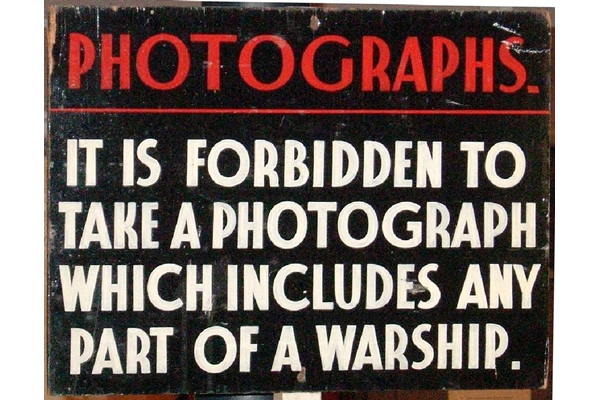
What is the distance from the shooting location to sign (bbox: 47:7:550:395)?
49.9 inches

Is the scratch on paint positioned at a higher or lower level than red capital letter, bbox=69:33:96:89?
higher

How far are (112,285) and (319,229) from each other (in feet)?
1.01

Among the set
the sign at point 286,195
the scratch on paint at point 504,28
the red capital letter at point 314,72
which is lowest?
the sign at point 286,195

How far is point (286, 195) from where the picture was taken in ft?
4.19

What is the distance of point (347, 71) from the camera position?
1.28 meters

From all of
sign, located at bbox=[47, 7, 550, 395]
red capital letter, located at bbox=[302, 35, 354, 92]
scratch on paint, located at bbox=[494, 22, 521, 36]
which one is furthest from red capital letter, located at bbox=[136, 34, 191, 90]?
scratch on paint, located at bbox=[494, 22, 521, 36]

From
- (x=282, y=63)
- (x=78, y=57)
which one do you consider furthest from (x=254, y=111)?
(x=78, y=57)

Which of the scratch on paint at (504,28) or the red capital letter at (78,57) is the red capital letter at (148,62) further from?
the scratch on paint at (504,28)

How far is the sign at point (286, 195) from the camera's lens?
1.27m

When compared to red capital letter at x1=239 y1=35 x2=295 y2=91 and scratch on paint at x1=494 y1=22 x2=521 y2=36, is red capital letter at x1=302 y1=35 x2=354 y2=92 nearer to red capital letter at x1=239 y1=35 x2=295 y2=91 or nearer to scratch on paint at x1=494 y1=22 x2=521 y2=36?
red capital letter at x1=239 y1=35 x2=295 y2=91

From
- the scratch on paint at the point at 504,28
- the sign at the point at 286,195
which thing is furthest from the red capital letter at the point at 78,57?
the scratch on paint at the point at 504,28

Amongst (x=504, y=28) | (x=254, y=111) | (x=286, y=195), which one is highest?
(x=504, y=28)

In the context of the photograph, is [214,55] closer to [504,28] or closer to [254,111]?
[254,111]

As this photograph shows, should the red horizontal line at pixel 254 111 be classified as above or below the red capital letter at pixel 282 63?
below
